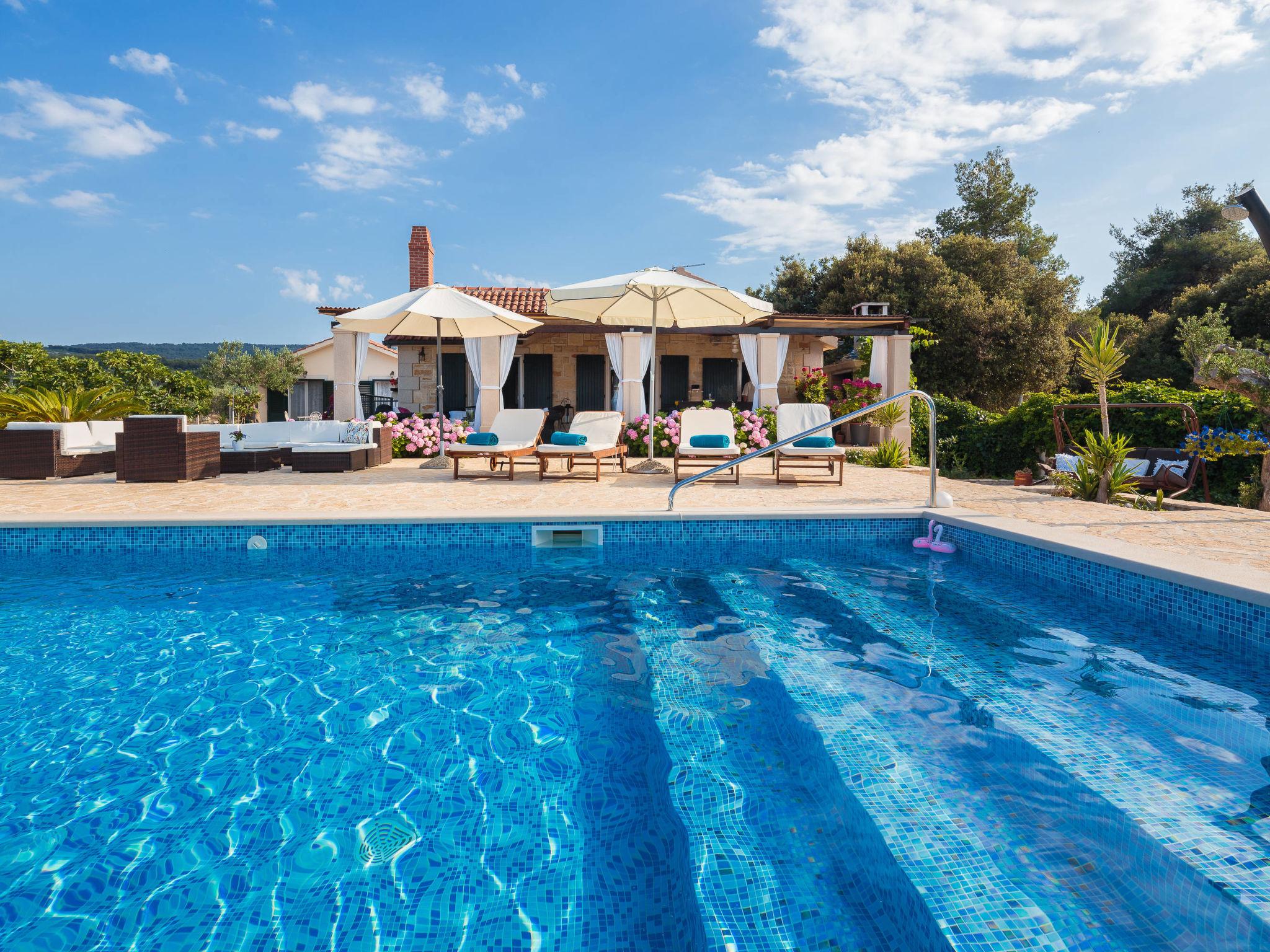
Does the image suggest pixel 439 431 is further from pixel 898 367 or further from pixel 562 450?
pixel 898 367

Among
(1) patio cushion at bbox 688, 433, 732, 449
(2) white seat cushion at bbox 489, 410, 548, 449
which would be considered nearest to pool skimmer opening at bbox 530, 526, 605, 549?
(1) patio cushion at bbox 688, 433, 732, 449

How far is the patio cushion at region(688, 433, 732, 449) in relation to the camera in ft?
28.9

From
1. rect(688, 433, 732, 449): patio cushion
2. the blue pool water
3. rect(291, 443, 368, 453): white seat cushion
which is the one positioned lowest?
the blue pool water

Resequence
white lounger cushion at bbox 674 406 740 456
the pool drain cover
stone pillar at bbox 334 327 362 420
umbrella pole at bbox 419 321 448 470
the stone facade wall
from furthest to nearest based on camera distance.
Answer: the stone facade wall < stone pillar at bbox 334 327 362 420 < umbrella pole at bbox 419 321 448 470 < white lounger cushion at bbox 674 406 740 456 < the pool drain cover

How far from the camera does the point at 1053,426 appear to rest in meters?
12.2

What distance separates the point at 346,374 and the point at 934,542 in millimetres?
10443

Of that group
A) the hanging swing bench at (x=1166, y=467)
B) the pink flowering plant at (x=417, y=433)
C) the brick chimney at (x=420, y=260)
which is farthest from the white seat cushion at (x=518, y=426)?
the brick chimney at (x=420, y=260)

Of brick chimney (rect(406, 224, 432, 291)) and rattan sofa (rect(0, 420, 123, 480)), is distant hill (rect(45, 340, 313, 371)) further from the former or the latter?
rattan sofa (rect(0, 420, 123, 480))

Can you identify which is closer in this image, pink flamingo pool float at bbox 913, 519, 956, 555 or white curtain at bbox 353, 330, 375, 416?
pink flamingo pool float at bbox 913, 519, 956, 555

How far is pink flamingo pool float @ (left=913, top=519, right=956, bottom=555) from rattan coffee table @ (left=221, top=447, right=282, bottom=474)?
26.8ft

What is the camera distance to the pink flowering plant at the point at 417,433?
11234 mm

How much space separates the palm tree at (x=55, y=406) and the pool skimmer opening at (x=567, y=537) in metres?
7.46

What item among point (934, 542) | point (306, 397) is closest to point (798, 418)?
point (934, 542)

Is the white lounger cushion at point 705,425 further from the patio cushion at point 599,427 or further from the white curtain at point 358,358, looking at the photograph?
the white curtain at point 358,358
